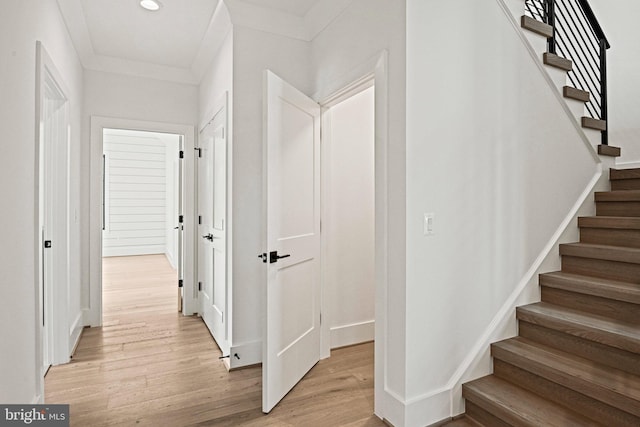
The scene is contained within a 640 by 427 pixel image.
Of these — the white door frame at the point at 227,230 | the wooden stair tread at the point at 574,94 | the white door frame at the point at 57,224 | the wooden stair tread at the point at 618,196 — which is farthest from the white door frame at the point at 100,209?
the wooden stair tread at the point at 618,196

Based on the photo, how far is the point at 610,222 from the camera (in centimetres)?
A: 252

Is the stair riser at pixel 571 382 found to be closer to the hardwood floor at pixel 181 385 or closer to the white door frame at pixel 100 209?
the hardwood floor at pixel 181 385

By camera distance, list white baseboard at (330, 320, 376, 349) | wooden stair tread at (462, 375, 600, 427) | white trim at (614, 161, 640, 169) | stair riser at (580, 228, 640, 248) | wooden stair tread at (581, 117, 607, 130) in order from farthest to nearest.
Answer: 1. white trim at (614, 161, 640, 169)
2. white baseboard at (330, 320, 376, 349)
3. wooden stair tread at (581, 117, 607, 130)
4. stair riser at (580, 228, 640, 248)
5. wooden stair tread at (462, 375, 600, 427)

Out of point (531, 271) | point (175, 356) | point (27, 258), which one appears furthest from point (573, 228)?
point (27, 258)

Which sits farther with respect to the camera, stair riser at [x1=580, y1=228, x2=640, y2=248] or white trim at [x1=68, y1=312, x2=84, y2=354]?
white trim at [x1=68, y1=312, x2=84, y2=354]

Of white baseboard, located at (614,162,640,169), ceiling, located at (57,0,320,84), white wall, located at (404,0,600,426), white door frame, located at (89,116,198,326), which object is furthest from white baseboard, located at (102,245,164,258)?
white baseboard, located at (614,162,640,169)

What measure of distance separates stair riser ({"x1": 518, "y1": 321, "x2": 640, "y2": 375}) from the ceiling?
2.75m

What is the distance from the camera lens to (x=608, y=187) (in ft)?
9.67

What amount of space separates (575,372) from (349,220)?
6.09 ft

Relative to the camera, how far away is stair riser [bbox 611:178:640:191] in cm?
277

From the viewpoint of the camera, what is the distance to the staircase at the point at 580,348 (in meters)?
1.73

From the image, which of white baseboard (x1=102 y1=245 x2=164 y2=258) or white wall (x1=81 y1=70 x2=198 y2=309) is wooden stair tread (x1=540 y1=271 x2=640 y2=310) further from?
white baseboard (x1=102 y1=245 x2=164 y2=258)

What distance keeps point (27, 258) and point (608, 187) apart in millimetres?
4032

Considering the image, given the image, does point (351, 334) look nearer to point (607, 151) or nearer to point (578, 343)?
point (578, 343)
